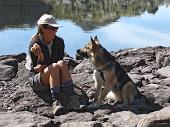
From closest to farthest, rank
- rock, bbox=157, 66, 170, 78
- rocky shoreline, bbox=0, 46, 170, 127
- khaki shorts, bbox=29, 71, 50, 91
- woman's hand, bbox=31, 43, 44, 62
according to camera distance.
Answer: rocky shoreline, bbox=0, 46, 170, 127, woman's hand, bbox=31, 43, 44, 62, khaki shorts, bbox=29, 71, 50, 91, rock, bbox=157, 66, 170, 78

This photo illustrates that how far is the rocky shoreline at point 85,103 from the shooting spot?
949cm

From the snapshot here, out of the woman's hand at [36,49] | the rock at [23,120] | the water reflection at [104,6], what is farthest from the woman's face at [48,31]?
the water reflection at [104,6]

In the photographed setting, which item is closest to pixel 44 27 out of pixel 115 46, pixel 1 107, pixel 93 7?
pixel 1 107

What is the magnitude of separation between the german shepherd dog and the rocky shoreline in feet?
0.93

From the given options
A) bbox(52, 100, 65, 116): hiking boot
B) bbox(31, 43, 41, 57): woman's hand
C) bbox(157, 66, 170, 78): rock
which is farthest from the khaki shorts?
bbox(157, 66, 170, 78): rock

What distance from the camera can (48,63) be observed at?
11305 mm

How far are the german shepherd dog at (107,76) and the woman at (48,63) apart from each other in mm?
687

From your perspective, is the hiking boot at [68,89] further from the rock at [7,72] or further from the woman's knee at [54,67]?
the rock at [7,72]

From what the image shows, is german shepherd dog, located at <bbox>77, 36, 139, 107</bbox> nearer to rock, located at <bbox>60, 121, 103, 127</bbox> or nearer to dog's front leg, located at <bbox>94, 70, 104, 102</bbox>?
dog's front leg, located at <bbox>94, 70, 104, 102</bbox>

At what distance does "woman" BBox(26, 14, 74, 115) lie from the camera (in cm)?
1084

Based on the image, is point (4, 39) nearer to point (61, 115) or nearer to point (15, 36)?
point (15, 36)

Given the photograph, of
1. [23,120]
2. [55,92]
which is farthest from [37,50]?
[23,120]

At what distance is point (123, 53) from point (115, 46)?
26.9 feet

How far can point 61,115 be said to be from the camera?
10367mm
